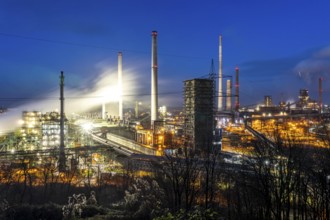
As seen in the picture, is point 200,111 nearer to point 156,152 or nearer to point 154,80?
point 156,152

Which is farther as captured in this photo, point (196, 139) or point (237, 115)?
point (237, 115)

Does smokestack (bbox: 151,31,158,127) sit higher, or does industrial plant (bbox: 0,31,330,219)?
smokestack (bbox: 151,31,158,127)

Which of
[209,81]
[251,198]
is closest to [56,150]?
[209,81]

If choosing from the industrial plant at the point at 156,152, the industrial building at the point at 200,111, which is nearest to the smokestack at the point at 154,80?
the industrial plant at the point at 156,152

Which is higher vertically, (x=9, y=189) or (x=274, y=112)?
(x=274, y=112)

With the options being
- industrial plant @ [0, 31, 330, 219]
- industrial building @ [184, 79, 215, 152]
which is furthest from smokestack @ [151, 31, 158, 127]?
industrial building @ [184, 79, 215, 152]

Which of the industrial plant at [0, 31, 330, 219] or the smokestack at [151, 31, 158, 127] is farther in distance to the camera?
the smokestack at [151, 31, 158, 127]

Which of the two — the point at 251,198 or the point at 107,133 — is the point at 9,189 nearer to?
the point at 251,198

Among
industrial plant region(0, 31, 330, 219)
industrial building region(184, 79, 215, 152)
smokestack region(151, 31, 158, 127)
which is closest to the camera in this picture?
industrial plant region(0, 31, 330, 219)

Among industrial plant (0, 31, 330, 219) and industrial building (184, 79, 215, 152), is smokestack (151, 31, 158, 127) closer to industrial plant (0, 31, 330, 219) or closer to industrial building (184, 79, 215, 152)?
industrial plant (0, 31, 330, 219)

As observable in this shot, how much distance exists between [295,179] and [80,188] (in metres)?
10.2

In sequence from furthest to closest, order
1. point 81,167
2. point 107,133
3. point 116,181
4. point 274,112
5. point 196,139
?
point 274,112 → point 107,133 → point 196,139 → point 81,167 → point 116,181

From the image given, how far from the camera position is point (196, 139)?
816 inches

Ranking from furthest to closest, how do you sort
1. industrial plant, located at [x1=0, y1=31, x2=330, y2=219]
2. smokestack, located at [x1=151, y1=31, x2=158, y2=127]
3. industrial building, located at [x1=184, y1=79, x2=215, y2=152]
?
smokestack, located at [x1=151, y1=31, x2=158, y2=127]
industrial building, located at [x1=184, y1=79, x2=215, y2=152]
industrial plant, located at [x1=0, y1=31, x2=330, y2=219]
